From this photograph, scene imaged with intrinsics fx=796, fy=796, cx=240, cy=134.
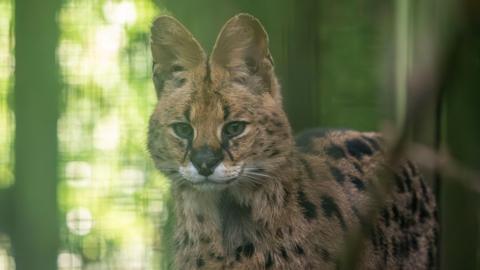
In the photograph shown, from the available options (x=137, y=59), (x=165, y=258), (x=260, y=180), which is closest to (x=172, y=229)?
(x=165, y=258)

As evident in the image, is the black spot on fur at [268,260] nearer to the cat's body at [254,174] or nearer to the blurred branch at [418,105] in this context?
the cat's body at [254,174]

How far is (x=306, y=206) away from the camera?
1.25 metres

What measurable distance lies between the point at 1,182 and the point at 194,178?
0.26 meters

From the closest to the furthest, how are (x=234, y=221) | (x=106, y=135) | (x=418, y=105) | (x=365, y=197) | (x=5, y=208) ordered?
(x=418, y=105) < (x=5, y=208) < (x=106, y=135) < (x=365, y=197) < (x=234, y=221)

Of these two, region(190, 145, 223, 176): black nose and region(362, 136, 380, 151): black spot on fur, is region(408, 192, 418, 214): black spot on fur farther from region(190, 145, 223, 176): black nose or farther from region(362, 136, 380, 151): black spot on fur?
region(190, 145, 223, 176): black nose

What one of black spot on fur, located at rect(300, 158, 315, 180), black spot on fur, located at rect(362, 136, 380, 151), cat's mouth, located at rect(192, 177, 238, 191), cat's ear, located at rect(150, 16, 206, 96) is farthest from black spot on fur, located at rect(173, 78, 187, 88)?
black spot on fur, located at rect(362, 136, 380, 151)

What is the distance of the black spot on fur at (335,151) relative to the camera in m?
1.33

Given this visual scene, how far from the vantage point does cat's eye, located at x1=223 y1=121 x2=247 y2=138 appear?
1.06 meters

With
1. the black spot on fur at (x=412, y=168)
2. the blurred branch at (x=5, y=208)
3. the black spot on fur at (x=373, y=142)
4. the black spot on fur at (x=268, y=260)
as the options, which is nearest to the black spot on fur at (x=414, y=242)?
the black spot on fur at (x=412, y=168)

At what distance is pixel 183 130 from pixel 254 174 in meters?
0.15

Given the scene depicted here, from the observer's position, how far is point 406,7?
931 mm

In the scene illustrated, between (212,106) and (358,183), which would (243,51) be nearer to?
(212,106)

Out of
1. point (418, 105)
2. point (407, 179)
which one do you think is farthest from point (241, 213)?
point (418, 105)

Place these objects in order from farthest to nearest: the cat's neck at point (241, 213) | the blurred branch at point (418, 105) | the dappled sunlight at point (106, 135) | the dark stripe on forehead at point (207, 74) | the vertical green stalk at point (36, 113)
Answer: the cat's neck at point (241, 213) → the dark stripe on forehead at point (207, 74) → the dappled sunlight at point (106, 135) → the vertical green stalk at point (36, 113) → the blurred branch at point (418, 105)
